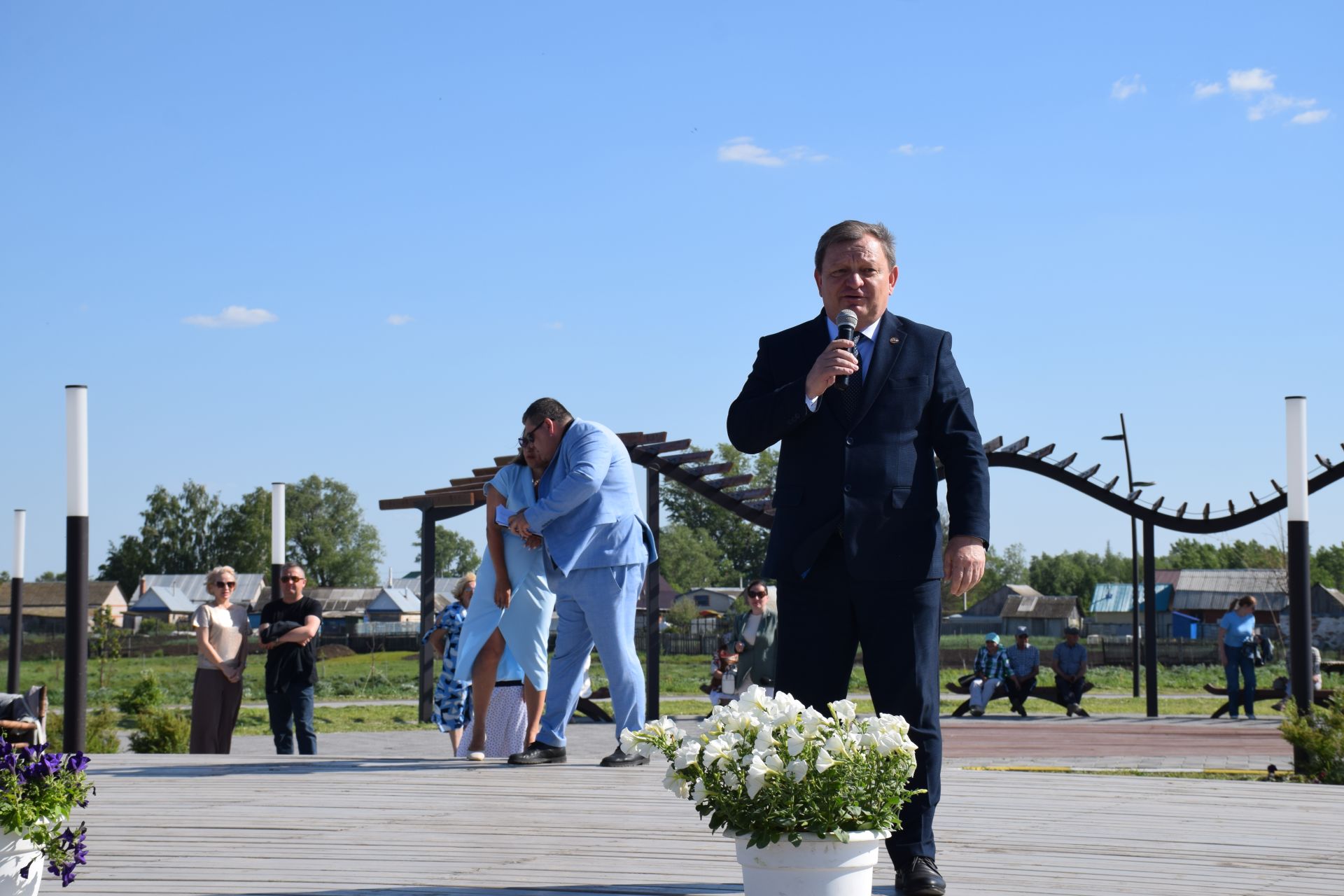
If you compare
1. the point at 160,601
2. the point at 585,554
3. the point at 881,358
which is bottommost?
the point at 160,601

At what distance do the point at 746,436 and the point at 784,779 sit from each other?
3.35 ft

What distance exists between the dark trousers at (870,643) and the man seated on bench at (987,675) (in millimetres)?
16100

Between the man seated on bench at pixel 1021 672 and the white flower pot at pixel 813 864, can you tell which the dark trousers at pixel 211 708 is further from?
the man seated on bench at pixel 1021 672

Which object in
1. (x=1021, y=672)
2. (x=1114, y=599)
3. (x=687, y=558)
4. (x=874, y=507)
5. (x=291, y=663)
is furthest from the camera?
(x=687, y=558)

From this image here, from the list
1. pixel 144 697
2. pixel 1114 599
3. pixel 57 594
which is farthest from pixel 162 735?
pixel 57 594

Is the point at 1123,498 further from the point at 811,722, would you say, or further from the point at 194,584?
the point at 194,584

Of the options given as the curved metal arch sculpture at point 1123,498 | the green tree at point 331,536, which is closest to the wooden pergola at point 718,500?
the curved metal arch sculpture at point 1123,498

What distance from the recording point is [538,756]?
670 cm

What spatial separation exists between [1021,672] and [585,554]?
14.7 metres

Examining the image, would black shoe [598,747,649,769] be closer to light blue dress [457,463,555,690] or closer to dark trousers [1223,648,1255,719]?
light blue dress [457,463,555,690]

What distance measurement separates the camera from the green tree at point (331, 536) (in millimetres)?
106875

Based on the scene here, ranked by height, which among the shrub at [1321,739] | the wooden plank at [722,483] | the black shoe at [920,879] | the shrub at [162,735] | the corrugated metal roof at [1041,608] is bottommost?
the corrugated metal roof at [1041,608]

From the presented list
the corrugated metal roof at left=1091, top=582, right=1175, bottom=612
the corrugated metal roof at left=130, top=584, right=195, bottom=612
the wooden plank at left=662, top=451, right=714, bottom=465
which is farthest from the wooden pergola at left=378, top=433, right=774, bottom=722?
the corrugated metal roof at left=130, top=584, right=195, bottom=612

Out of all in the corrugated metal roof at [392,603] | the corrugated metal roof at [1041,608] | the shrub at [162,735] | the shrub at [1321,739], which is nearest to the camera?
the shrub at [1321,739]
